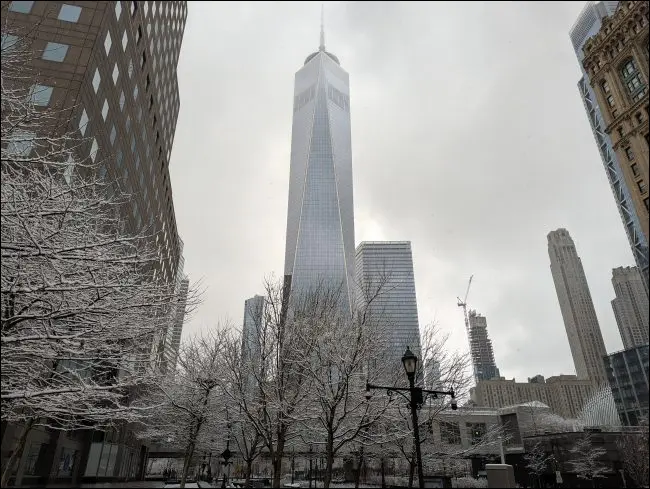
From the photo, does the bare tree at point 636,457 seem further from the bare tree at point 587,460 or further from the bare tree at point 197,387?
the bare tree at point 197,387

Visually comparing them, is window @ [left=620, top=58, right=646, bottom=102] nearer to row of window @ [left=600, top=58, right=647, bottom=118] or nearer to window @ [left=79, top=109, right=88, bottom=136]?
row of window @ [left=600, top=58, right=647, bottom=118]

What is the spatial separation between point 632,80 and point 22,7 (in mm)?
54505

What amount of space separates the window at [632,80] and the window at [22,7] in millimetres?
53387

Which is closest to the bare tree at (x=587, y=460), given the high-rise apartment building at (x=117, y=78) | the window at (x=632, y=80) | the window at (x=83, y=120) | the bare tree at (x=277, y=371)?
the window at (x=632, y=80)

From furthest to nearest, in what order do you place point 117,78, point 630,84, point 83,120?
point 630,84 < point 117,78 < point 83,120

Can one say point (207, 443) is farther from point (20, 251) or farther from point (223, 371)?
point (20, 251)

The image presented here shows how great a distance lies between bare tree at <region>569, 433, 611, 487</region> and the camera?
Answer: 48094mm

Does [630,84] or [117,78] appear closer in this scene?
[117,78]

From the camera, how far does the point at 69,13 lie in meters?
31.9

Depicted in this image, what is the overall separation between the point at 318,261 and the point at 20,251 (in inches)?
7375

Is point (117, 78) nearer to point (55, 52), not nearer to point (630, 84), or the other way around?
point (55, 52)

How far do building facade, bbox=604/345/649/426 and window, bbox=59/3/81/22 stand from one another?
44.9 m

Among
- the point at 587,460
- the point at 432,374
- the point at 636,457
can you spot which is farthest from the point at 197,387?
the point at 587,460

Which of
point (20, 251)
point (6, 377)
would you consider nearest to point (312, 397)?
point (6, 377)
